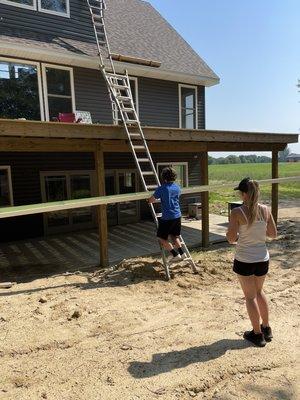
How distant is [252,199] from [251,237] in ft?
1.38

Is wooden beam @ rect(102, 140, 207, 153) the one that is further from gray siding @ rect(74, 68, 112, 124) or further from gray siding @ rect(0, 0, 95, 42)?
gray siding @ rect(0, 0, 95, 42)

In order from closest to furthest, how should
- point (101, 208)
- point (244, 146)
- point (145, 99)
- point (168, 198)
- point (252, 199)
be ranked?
point (252, 199)
point (168, 198)
point (101, 208)
point (244, 146)
point (145, 99)

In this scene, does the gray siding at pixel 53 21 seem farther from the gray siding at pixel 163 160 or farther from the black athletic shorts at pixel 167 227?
the black athletic shorts at pixel 167 227

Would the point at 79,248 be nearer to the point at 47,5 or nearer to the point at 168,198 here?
the point at 168,198

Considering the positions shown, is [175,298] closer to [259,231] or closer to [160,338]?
[160,338]

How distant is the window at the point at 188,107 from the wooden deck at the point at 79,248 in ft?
14.2

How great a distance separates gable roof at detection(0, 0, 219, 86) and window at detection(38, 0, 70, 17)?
2.29 feet

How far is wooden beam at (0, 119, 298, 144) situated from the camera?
5.70 metres

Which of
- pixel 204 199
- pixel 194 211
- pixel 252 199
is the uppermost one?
pixel 252 199

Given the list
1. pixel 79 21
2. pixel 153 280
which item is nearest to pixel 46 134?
pixel 153 280

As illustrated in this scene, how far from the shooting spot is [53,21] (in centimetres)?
1026

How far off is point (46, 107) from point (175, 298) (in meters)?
7.26

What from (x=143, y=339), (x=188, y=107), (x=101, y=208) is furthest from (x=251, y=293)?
(x=188, y=107)

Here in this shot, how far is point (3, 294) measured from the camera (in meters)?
5.63
